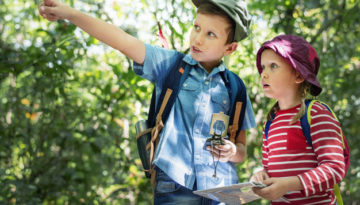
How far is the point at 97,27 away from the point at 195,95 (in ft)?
1.91

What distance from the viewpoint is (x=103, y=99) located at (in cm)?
420

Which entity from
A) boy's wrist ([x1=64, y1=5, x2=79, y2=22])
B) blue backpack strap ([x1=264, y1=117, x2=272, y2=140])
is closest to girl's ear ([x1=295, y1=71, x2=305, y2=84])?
blue backpack strap ([x1=264, y1=117, x2=272, y2=140])

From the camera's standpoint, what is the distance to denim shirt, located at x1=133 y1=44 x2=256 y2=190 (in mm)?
1942

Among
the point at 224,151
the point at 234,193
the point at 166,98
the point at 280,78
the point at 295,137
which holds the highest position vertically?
the point at 280,78

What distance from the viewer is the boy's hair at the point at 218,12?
2062mm

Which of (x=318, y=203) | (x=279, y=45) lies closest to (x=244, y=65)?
(x=279, y=45)

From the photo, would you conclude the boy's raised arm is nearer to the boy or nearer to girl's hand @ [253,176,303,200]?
the boy

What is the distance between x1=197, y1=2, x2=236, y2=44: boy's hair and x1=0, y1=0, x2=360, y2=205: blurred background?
4.50 ft

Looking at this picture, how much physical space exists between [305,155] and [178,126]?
0.61 meters

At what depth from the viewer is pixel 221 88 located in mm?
2137

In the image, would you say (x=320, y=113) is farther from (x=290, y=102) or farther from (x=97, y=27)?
(x=97, y=27)

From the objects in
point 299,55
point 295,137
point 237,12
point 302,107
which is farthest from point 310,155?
point 237,12

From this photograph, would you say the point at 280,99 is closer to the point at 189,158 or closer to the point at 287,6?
the point at 189,158

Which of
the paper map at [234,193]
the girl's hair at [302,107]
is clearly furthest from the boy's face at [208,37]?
the paper map at [234,193]
